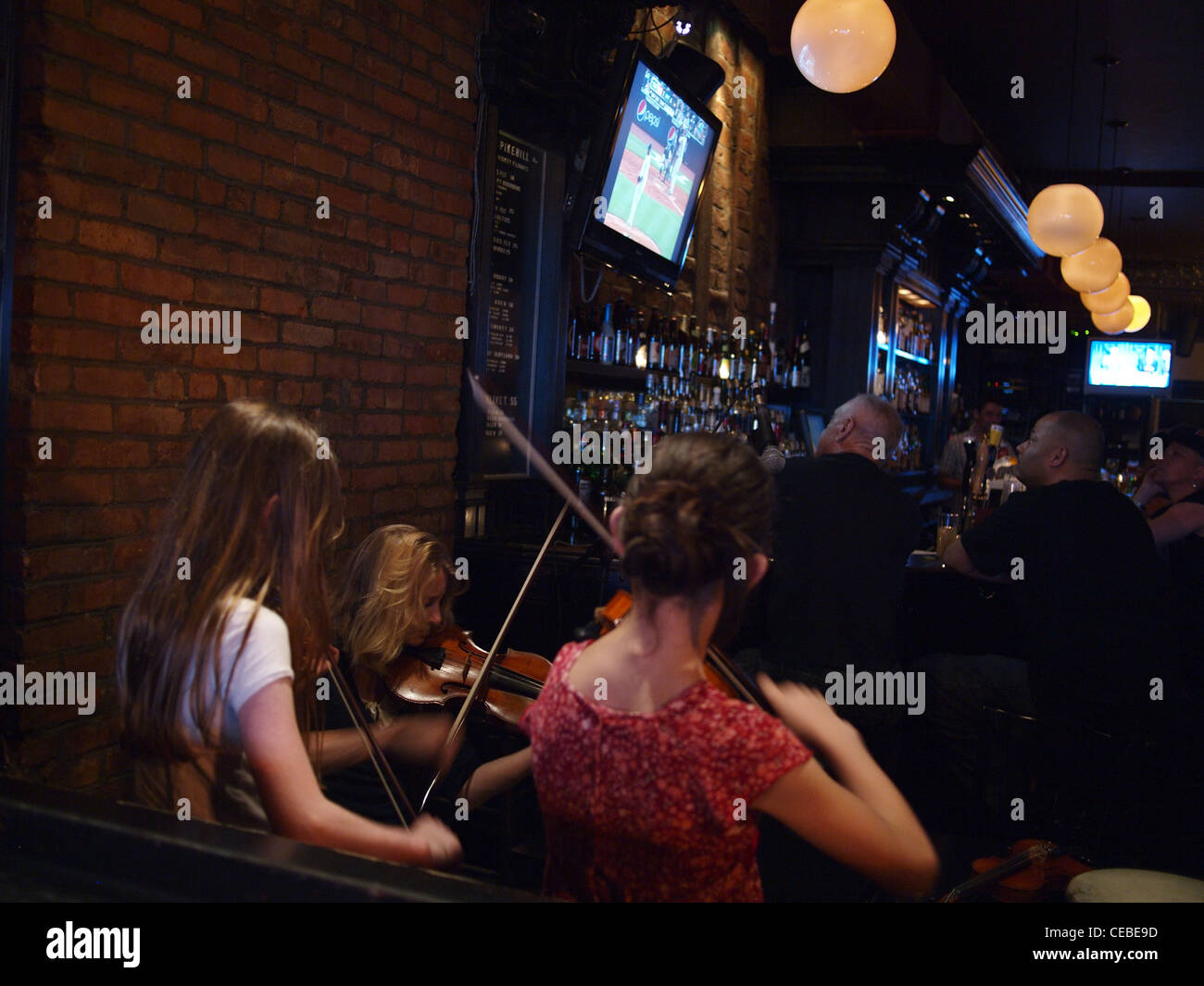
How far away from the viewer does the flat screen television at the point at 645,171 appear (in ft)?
11.9

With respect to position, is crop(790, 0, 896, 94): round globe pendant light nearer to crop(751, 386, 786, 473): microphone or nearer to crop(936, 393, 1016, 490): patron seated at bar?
crop(751, 386, 786, 473): microphone

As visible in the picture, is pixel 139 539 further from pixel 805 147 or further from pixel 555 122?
pixel 805 147

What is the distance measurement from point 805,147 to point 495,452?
3389 millimetres

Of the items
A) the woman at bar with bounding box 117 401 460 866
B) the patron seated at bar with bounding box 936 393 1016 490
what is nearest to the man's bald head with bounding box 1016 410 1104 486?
the woman at bar with bounding box 117 401 460 866

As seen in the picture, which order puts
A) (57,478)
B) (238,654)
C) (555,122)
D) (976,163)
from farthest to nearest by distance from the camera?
(976,163), (555,122), (57,478), (238,654)

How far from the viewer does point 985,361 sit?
14.9 metres

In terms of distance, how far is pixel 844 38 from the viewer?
2979 mm

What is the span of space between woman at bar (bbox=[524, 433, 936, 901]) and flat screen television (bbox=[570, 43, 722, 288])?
7.87 ft

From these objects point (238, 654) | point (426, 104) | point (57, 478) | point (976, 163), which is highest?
point (976, 163)

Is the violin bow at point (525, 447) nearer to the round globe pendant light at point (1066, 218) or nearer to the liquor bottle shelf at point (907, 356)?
the round globe pendant light at point (1066, 218)

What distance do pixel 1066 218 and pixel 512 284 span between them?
2.29m

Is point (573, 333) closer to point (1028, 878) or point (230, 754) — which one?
point (1028, 878)

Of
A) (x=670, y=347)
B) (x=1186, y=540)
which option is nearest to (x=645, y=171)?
(x=670, y=347)
